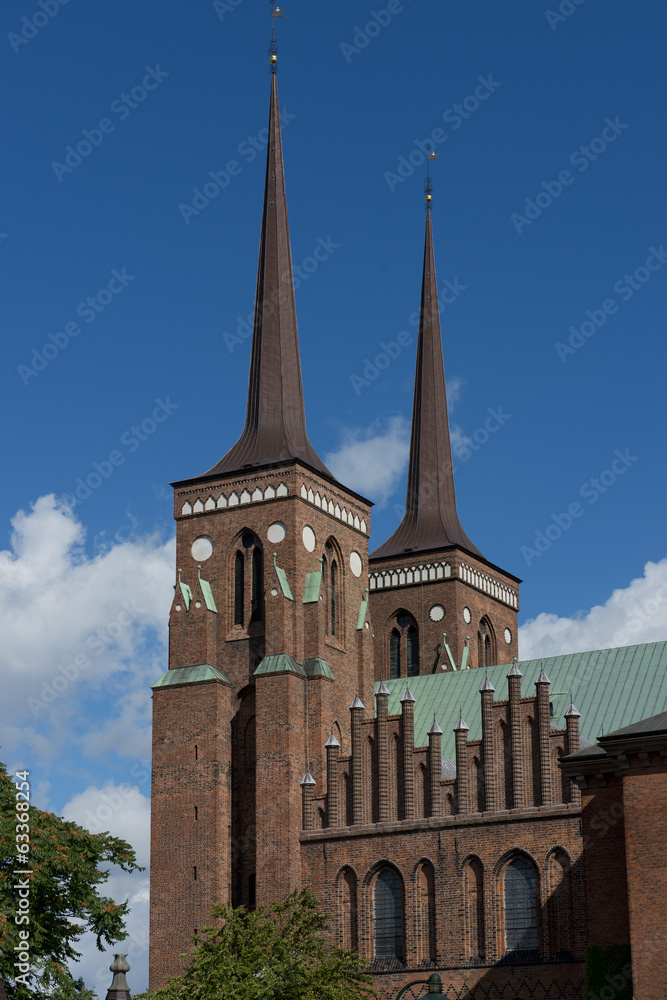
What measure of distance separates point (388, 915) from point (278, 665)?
8.22 meters

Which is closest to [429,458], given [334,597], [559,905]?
[334,597]

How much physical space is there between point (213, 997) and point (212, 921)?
11159 millimetres

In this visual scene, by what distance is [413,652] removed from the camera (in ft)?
200

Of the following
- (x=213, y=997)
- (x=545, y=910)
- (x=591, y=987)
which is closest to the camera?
(x=591, y=987)

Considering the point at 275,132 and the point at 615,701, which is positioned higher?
the point at 275,132

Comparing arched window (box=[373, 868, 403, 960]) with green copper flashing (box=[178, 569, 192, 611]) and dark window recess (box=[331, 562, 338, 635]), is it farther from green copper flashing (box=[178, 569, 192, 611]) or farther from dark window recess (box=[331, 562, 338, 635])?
green copper flashing (box=[178, 569, 192, 611])

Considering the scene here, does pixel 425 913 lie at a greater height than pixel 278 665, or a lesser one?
lesser

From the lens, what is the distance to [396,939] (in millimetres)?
45375

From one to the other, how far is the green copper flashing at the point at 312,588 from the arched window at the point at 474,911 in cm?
1022

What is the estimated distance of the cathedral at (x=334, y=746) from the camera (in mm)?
44000

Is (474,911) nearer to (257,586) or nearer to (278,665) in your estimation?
(278,665)

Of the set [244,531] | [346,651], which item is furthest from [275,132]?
[346,651]

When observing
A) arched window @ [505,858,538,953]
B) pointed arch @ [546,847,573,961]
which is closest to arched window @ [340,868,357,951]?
arched window @ [505,858,538,953]

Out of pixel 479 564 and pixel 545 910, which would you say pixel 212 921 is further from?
pixel 479 564
